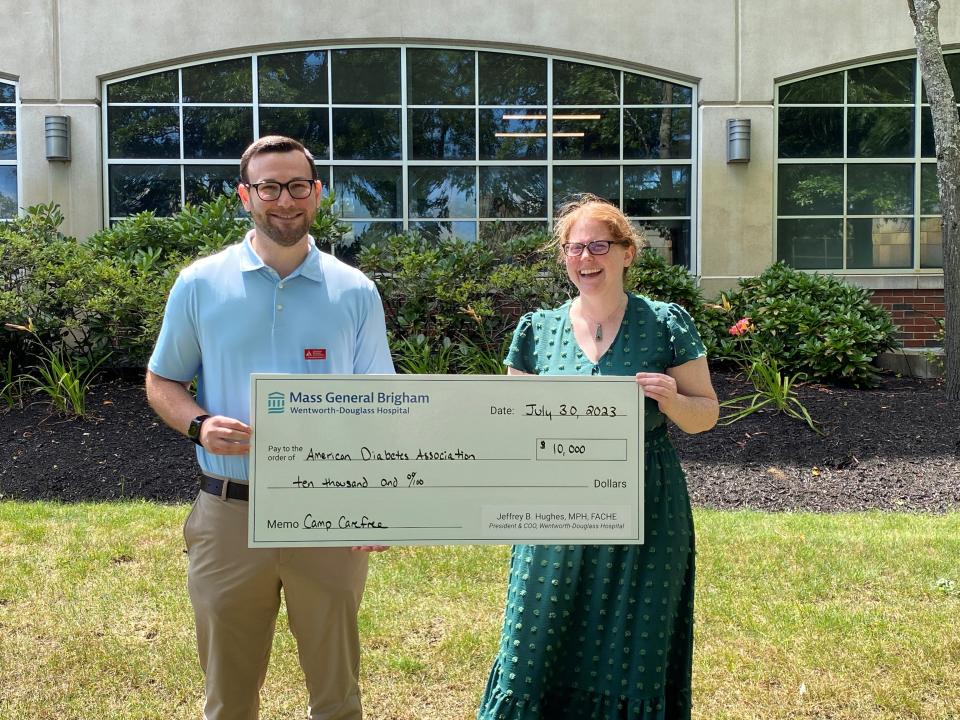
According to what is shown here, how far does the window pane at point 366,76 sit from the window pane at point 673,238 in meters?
3.81

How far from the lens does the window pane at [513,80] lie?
12.0m

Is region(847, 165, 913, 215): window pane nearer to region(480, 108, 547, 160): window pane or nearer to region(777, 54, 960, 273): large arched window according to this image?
region(777, 54, 960, 273): large arched window

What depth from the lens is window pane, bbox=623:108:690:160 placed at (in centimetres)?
1210

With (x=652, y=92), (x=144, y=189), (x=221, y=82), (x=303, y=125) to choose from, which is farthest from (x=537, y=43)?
(x=144, y=189)

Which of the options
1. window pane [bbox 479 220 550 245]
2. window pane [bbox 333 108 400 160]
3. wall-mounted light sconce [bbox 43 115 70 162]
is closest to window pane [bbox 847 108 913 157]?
window pane [bbox 479 220 550 245]

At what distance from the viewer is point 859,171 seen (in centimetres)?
1227

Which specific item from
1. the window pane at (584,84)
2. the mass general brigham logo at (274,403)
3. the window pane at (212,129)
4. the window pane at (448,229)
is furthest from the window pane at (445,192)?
the mass general brigham logo at (274,403)

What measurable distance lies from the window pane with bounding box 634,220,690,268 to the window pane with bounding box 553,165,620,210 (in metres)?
0.62

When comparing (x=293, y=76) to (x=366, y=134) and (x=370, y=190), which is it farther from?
(x=370, y=190)

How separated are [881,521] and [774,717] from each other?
2.79 m

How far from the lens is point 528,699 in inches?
108

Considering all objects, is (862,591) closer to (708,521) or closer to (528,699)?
(708,521)

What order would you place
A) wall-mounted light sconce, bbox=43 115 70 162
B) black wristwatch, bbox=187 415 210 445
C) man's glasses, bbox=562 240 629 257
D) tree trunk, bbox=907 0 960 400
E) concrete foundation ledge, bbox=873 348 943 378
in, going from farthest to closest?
wall-mounted light sconce, bbox=43 115 70 162, concrete foundation ledge, bbox=873 348 943 378, tree trunk, bbox=907 0 960 400, man's glasses, bbox=562 240 629 257, black wristwatch, bbox=187 415 210 445

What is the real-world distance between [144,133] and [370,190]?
301 centimetres
